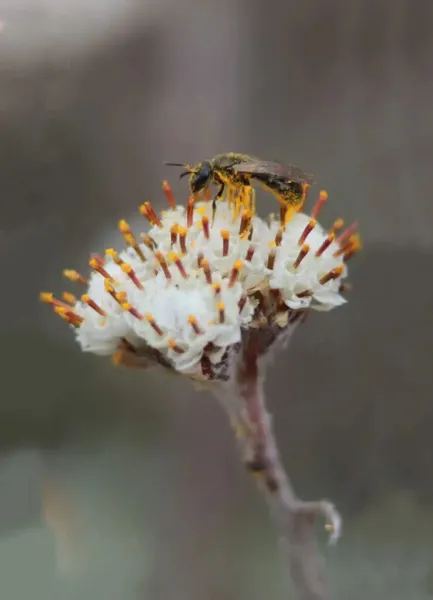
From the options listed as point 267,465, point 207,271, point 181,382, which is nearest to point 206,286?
point 207,271

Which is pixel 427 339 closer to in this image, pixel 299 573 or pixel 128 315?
pixel 299 573

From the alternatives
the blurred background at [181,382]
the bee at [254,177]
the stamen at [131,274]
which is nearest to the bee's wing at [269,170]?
the bee at [254,177]

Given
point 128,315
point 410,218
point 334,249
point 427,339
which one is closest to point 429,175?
point 410,218

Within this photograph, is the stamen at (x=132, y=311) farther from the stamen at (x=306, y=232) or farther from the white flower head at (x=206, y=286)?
the stamen at (x=306, y=232)

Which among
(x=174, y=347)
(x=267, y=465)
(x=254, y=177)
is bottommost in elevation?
(x=267, y=465)

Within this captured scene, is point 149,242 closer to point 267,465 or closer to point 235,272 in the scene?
point 235,272

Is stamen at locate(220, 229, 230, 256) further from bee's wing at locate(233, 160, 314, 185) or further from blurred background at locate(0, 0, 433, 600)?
blurred background at locate(0, 0, 433, 600)
